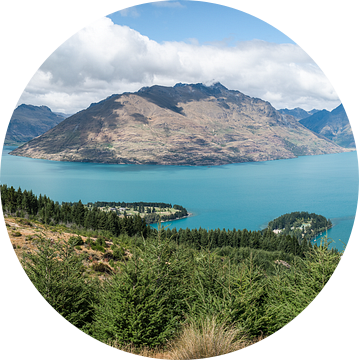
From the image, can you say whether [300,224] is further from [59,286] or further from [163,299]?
[59,286]

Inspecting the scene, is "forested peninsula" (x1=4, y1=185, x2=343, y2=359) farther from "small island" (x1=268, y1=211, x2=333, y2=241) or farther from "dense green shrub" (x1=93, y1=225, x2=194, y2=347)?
"small island" (x1=268, y1=211, x2=333, y2=241)

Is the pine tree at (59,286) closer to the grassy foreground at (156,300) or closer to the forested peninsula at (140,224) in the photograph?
the grassy foreground at (156,300)

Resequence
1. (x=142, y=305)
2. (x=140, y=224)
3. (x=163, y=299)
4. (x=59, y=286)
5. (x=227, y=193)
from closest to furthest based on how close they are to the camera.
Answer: (x=142, y=305) < (x=163, y=299) < (x=59, y=286) < (x=140, y=224) < (x=227, y=193)

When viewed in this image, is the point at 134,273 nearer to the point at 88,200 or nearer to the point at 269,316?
the point at 269,316

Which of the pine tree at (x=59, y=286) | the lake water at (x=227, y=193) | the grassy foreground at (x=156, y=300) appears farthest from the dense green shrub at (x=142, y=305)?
the lake water at (x=227, y=193)

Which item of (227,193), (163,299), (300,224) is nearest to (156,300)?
(163,299)

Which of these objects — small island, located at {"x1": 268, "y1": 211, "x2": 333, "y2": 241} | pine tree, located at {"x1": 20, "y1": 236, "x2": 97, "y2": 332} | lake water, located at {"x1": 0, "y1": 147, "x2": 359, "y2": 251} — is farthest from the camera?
lake water, located at {"x1": 0, "y1": 147, "x2": 359, "y2": 251}

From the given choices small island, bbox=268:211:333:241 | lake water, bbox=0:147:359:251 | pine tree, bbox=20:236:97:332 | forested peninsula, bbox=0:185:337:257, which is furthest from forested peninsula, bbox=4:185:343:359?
small island, bbox=268:211:333:241

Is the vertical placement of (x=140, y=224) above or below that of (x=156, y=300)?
below

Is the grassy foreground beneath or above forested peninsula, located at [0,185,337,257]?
above

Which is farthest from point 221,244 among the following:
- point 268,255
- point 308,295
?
point 308,295
